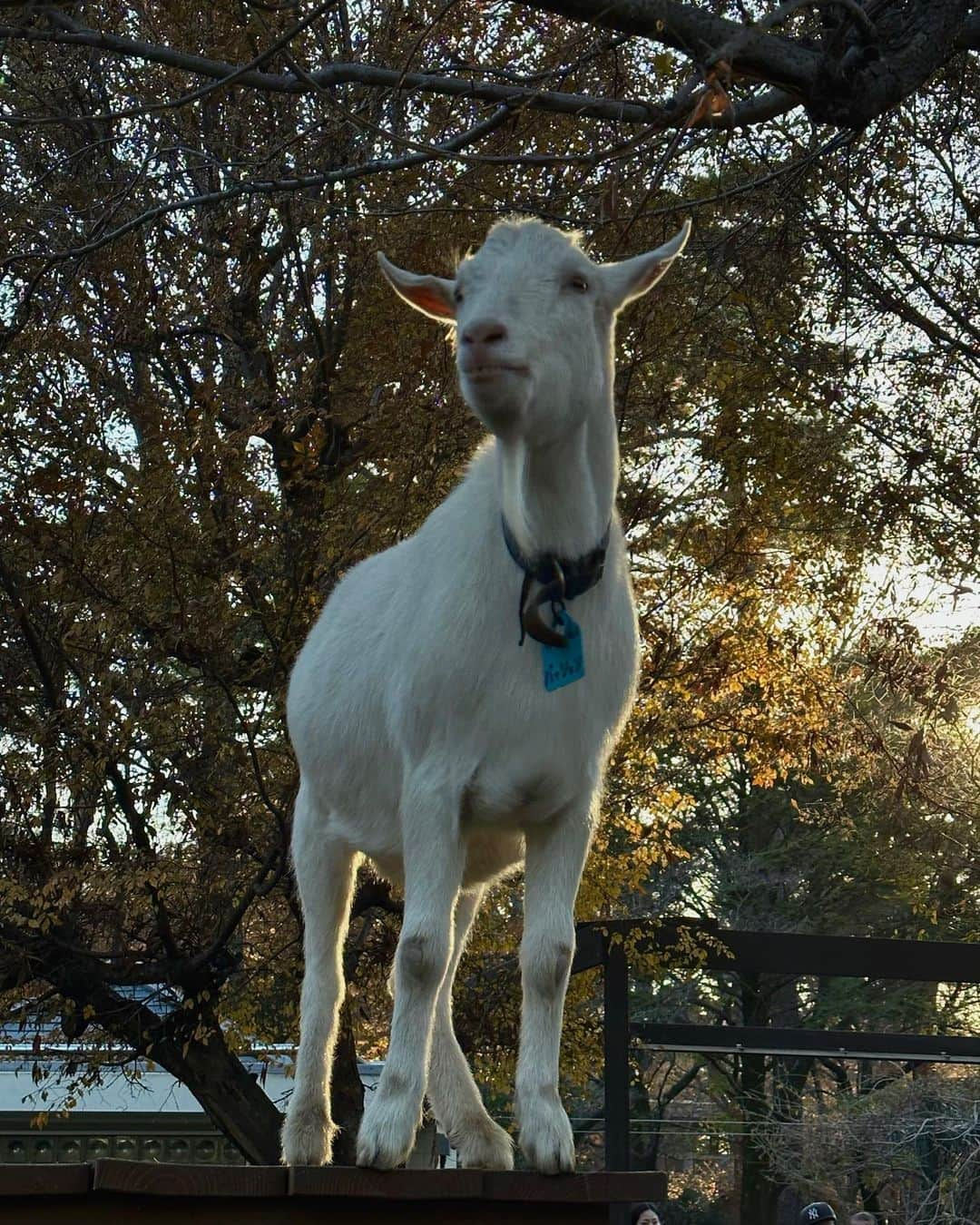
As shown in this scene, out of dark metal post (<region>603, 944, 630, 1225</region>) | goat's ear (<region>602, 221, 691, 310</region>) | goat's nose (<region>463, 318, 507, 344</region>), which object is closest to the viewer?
goat's nose (<region>463, 318, 507, 344</region>)

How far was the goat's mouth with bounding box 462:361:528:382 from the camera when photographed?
135 inches

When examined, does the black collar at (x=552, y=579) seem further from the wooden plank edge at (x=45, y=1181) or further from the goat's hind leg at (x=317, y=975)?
the wooden plank edge at (x=45, y=1181)

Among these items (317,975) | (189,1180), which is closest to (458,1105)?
(317,975)

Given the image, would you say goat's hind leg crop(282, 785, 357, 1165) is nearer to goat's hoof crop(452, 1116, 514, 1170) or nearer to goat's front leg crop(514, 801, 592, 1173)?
goat's hoof crop(452, 1116, 514, 1170)

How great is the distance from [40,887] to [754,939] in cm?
548

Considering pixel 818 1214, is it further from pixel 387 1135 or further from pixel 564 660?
pixel 564 660

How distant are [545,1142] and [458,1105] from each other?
0.59 metres

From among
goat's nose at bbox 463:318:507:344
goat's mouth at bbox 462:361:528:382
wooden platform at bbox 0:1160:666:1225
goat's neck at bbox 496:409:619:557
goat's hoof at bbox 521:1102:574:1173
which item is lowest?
wooden platform at bbox 0:1160:666:1225

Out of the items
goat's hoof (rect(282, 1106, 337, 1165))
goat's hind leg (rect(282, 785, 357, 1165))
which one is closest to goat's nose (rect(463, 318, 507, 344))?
goat's hind leg (rect(282, 785, 357, 1165))

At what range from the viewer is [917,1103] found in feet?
60.0

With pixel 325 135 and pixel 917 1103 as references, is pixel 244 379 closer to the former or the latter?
pixel 325 135

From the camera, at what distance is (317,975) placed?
4.47 m

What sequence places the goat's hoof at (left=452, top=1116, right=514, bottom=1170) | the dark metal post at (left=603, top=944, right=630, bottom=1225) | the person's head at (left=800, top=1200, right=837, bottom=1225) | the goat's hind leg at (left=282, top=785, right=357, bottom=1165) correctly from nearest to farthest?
1. the goat's hoof at (left=452, top=1116, right=514, bottom=1170)
2. the goat's hind leg at (left=282, top=785, right=357, bottom=1165)
3. the person's head at (left=800, top=1200, right=837, bottom=1225)
4. the dark metal post at (left=603, top=944, right=630, bottom=1225)

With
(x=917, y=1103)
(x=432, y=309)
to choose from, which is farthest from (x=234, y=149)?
(x=917, y=1103)
